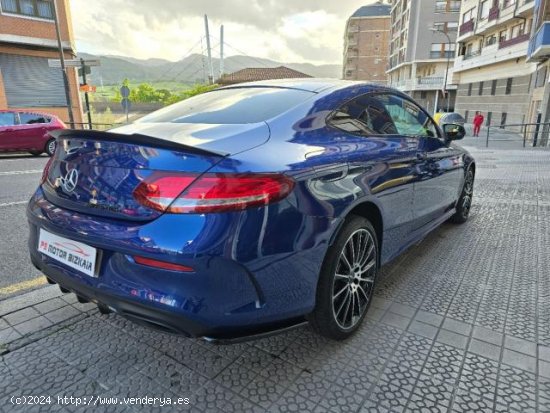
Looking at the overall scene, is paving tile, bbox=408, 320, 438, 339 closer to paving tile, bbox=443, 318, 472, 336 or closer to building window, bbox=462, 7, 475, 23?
paving tile, bbox=443, 318, 472, 336

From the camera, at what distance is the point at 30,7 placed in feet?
60.1

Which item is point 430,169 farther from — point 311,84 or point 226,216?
point 226,216

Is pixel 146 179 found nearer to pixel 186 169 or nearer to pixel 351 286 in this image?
pixel 186 169

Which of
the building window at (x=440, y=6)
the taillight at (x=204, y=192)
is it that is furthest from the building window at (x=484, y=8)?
the taillight at (x=204, y=192)

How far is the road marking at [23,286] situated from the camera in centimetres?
299

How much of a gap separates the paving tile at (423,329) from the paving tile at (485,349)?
0.23 m

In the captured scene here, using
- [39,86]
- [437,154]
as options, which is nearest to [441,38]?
[39,86]

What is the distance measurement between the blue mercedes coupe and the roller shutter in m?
20.5

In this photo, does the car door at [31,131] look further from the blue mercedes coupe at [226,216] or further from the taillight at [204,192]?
the taillight at [204,192]

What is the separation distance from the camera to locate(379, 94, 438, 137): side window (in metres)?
3.10

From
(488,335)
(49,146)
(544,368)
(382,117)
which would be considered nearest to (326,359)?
(488,335)

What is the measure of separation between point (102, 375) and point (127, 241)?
0.85m

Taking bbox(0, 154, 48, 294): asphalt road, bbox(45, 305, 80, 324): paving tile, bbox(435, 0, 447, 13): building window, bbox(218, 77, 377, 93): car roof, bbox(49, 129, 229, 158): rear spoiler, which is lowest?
bbox(45, 305, 80, 324): paving tile

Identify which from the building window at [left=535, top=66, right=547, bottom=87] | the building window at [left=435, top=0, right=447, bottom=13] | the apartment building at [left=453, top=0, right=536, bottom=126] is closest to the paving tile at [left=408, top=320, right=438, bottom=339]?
the building window at [left=535, top=66, right=547, bottom=87]
